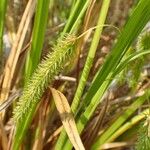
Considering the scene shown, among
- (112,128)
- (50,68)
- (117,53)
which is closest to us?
(50,68)

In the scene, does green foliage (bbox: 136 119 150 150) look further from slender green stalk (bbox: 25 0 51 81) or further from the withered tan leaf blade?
slender green stalk (bbox: 25 0 51 81)

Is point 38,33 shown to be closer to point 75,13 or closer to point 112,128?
point 75,13

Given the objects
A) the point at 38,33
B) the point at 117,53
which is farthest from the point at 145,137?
the point at 38,33

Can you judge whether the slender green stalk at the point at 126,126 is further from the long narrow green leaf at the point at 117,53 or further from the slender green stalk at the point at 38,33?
the slender green stalk at the point at 38,33

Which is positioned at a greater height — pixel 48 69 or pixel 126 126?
pixel 48 69

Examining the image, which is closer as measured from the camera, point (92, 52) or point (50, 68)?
point (50, 68)

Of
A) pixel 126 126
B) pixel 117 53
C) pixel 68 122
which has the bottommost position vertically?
pixel 126 126

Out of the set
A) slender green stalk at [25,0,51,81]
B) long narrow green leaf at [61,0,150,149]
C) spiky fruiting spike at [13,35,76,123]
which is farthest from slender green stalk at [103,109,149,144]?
spiky fruiting spike at [13,35,76,123]

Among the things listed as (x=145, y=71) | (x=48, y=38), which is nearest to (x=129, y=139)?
(x=145, y=71)
